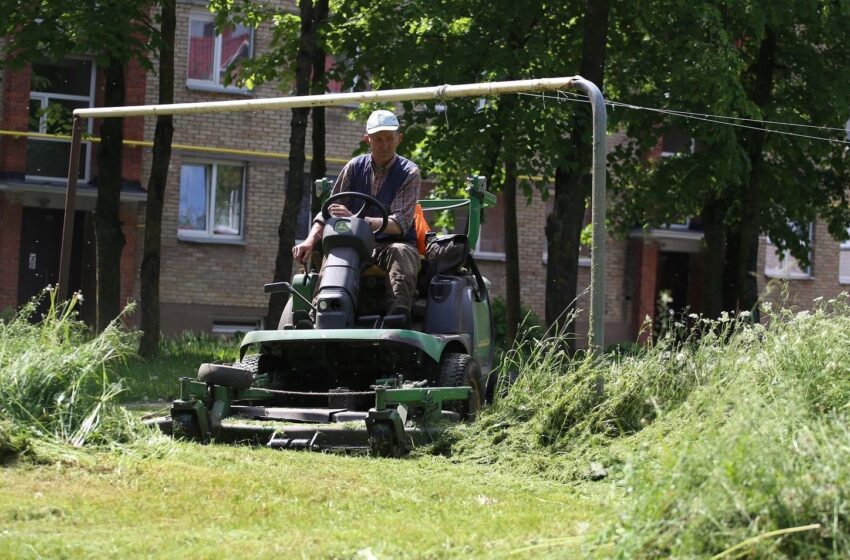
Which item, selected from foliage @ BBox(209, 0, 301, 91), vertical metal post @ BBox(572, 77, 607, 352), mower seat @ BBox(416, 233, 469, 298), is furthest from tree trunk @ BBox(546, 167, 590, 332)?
vertical metal post @ BBox(572, 77, 607, 352)

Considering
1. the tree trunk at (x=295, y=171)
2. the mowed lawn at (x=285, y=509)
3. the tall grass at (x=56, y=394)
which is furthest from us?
the tree trunk at (x=295, y=171)

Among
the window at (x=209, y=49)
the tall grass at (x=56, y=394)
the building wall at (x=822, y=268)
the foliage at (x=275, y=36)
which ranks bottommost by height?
the tall grass at (x=56, y=394)

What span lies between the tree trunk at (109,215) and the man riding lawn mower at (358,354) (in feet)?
26.8

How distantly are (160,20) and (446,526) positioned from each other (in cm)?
1354

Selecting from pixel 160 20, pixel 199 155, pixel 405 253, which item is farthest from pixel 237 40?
pixel 405 253

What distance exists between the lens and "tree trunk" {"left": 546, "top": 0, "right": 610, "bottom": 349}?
17219 mm

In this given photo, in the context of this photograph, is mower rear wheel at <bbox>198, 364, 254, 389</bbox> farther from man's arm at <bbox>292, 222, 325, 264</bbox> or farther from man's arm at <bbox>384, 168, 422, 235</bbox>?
man's arm at <bbox>384, 168, 422, 235</bbox>

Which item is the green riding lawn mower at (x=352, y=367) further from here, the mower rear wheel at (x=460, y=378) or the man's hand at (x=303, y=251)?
the man's hand at (x=303, y=251)

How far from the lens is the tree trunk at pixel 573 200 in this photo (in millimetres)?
17219

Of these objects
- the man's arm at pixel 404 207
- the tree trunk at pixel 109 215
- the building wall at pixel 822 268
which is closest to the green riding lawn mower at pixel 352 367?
the man's arm at pixel 404 207

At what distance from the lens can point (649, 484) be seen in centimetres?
511

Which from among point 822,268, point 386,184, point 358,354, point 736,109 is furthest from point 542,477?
point 822,268

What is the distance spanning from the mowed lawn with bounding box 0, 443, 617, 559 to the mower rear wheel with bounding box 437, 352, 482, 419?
54.8 inches

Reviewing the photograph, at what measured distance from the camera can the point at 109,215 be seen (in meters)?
17.9
